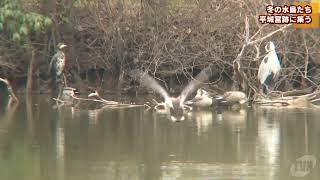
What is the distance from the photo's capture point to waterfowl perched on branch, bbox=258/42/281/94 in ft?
61.5

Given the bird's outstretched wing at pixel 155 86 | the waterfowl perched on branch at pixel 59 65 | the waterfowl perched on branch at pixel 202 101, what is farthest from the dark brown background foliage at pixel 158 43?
the waterfowl perched on branch at pixel 202 101

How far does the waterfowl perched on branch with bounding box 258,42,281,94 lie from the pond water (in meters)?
1.47

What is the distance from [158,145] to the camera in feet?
40.1

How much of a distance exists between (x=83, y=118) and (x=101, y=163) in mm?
5890

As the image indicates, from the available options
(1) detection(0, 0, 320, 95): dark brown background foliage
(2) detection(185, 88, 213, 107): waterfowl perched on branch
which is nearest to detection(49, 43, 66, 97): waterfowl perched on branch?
(1) detection(0, 0, 320, 95): dark brown background foliage

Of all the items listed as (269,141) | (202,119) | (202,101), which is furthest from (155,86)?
(202,101)

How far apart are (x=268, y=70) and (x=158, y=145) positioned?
7.16 m

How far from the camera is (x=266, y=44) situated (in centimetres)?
2003

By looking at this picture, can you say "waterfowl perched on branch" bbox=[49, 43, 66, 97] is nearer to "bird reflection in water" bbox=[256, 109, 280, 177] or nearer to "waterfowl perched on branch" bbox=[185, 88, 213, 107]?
"waterfowl perched on branch" bbox=[185, 88, 213, 107]

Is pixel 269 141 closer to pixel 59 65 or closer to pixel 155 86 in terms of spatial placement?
pixel 155 86

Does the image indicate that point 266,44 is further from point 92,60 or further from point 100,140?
point 100,140

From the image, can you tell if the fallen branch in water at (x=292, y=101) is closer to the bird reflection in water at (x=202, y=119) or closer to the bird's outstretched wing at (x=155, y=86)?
the bird reflection in water at (x=202, y=119)

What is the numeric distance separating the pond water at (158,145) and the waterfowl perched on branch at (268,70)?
1.47m

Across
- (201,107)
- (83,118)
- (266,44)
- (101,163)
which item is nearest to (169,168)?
(101,163)
